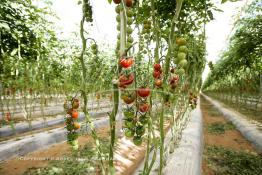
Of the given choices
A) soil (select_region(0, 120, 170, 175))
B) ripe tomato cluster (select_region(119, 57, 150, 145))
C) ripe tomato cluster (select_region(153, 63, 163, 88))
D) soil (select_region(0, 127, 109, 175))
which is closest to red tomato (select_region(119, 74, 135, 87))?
ripe tomato cluster (select_region(119, 57, 150, 145))

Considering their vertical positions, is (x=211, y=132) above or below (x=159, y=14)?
below

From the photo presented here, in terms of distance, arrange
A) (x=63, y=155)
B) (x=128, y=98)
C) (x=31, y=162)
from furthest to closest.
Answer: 1. (x=63, y=155)
2. (x=31, y=162)
3. (x=128, y=98)

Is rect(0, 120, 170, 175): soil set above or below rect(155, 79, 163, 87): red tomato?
below

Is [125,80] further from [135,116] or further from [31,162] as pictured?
[31,162]

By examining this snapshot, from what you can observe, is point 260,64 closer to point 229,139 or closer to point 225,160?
point 229,139

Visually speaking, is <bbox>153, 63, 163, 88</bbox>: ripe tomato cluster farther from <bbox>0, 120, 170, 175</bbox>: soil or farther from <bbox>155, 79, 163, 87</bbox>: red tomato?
<bbox>0, 120, 170, 175</bbox>: soil

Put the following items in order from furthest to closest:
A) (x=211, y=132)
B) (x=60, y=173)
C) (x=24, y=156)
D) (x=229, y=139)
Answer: (x=211, y=132)
(x=229, y=139)
(x=24, y=156)
(x=60, y=173)

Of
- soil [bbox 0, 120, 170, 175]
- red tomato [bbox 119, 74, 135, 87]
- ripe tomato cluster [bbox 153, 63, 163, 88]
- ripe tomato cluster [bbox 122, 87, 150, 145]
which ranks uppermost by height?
ripe tomato cluster [bbox 153, 63, 163, 88]

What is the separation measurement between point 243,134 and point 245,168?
242cm

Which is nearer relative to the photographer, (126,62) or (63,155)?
(126,62)

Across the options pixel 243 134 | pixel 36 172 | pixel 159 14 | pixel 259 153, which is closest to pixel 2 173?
pixel 36 172

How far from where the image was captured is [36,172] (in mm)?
3055

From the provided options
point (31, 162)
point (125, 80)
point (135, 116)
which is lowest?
point (31, 162)

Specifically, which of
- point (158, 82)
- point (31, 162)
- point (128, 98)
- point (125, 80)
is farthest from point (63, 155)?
point (125, 80)
